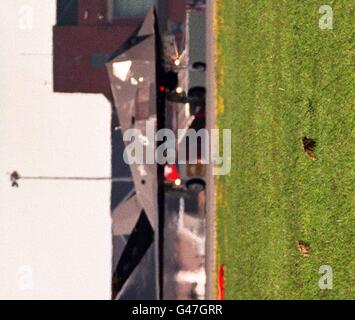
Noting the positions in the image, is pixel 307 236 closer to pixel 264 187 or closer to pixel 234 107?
pixel 264 187

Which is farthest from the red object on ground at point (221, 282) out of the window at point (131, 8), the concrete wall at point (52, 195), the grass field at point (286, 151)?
the window at point (131, 8)

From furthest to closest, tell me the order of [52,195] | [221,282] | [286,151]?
[221,282], [52,195], [286,151]

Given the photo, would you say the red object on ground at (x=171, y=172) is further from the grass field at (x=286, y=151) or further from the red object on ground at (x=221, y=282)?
the red object on ground at (x=221, y=282)

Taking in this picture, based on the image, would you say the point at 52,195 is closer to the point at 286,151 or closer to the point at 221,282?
the point at 221,282

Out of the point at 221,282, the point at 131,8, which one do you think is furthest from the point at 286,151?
the point at 131,8

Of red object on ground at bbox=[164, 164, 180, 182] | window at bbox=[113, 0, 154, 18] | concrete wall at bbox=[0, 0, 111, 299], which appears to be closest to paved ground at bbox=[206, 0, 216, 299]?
red object on ground at bbox=[164, 164, 180, 182]

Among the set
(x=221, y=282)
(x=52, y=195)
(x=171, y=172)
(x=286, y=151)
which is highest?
(x=171, y=172)
